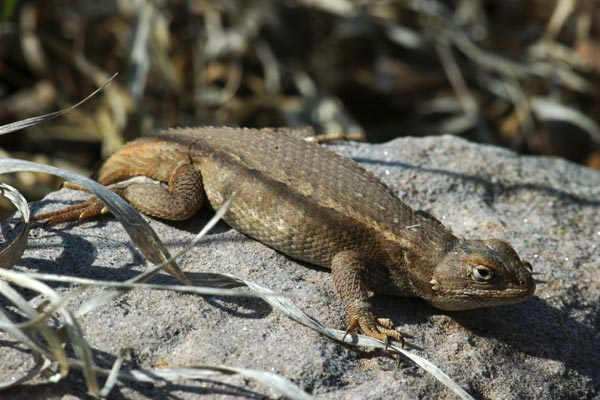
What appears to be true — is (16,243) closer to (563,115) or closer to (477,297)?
(477,297)

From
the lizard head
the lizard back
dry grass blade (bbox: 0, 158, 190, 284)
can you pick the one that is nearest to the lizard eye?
the lizard head

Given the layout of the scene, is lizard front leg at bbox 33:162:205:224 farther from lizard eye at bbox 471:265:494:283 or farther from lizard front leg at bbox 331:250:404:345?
lizard eye at bbox 471:265:494:283

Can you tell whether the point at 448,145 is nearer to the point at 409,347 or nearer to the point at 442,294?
the point at 442,294

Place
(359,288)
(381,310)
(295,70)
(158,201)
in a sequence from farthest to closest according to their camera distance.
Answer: (295,70) < (158,201) < (381,310) < (359,288)

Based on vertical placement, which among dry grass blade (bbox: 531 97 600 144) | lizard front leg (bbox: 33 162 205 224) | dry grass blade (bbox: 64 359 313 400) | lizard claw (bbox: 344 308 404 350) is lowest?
dry grass blade (bbox: 531 97 600 144)

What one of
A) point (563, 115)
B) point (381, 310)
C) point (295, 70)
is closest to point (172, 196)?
point (381, 310)

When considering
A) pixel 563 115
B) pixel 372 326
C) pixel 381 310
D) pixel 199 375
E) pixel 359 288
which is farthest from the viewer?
pixel 563 115

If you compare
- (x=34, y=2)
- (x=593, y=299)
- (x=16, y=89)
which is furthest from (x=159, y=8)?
(x=593, y=299)
